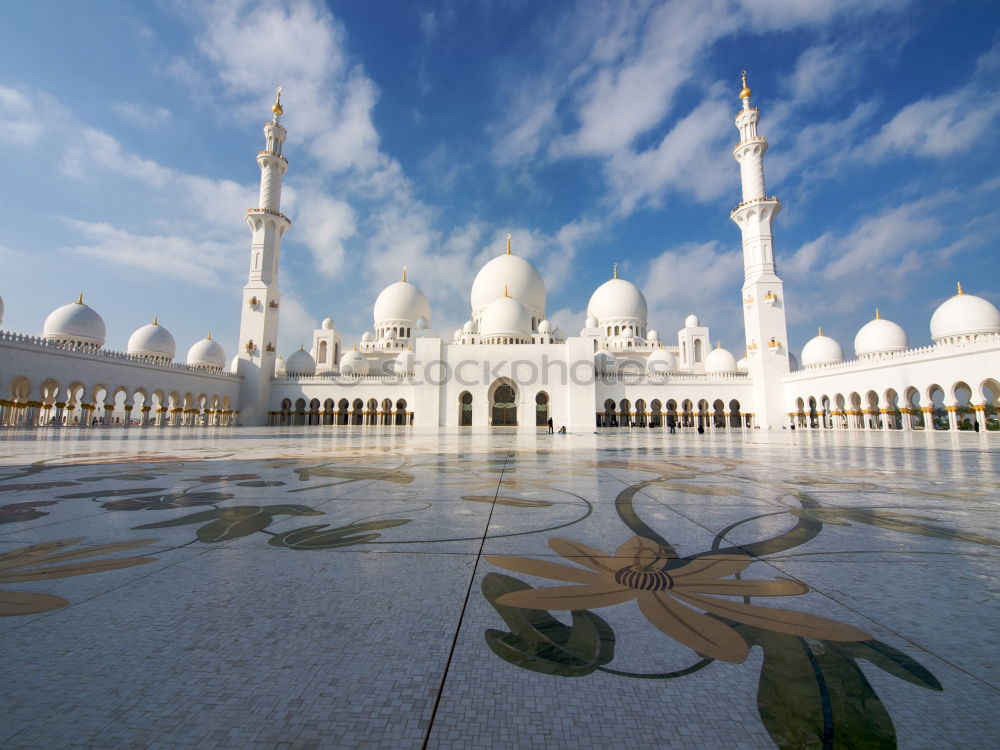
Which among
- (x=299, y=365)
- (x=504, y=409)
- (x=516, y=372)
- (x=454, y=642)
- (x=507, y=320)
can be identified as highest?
(x=507, y=320)

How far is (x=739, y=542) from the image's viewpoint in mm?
2369

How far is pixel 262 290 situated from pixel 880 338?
123 ft

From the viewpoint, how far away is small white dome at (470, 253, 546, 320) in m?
34.5

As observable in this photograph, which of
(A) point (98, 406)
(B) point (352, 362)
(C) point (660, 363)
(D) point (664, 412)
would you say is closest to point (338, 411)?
(B) point (352, 362)

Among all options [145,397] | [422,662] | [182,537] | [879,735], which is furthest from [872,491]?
[145,397]

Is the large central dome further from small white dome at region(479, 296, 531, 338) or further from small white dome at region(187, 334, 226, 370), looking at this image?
small white dome at region(187, 334, 226, 370)

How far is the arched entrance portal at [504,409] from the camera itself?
3068 centimetres

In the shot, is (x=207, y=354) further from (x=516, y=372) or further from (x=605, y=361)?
(x=605, y=361)

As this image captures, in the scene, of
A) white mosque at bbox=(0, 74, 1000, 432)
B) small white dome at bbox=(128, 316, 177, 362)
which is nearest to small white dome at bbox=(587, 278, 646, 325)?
white mosque at bbox=(0, 74, 1000, 432)

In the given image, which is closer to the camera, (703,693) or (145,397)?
(703,693)

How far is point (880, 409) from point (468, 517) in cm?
2647

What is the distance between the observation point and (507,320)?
30.4m

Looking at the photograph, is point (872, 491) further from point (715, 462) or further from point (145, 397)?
point (145, 397)

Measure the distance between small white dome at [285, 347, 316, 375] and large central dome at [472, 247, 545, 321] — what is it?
12894 mm
